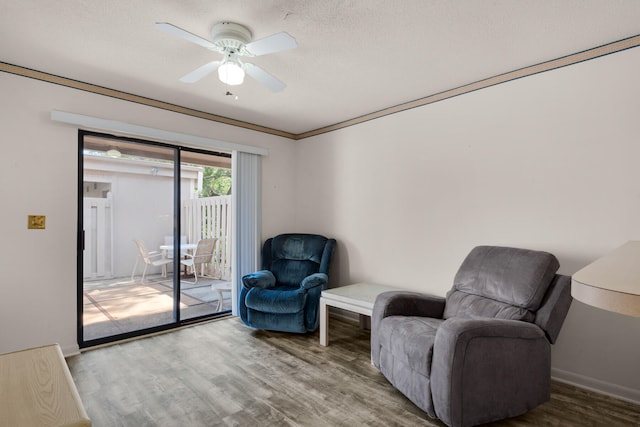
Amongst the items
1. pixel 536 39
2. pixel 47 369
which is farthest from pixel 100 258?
pixel 536 39

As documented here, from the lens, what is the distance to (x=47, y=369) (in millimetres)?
1217

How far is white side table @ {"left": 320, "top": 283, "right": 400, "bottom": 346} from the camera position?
288 cm

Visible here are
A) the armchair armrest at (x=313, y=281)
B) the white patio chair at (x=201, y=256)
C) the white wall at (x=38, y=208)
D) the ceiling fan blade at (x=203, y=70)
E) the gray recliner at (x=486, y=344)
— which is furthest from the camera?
the white patio chair at (x=201, y=256)

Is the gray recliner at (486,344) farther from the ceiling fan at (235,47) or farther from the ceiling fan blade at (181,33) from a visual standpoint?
the ceiling fan blade at (181,33)

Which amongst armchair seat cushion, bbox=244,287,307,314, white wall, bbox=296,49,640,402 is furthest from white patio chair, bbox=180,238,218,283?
white wall, bbox=296,49,640,402

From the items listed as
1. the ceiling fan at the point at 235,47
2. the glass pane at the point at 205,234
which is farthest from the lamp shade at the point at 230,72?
the glass pane at the point at 205,234

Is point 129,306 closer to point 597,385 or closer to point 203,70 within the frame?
point 203,70

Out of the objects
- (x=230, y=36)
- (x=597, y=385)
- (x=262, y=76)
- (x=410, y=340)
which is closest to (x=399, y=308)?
(x=410, y=340)

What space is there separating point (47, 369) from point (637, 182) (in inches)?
131

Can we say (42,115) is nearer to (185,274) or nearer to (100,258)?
(100,258)

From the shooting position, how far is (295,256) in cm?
400

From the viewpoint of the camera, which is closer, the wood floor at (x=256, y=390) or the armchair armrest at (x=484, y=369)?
the armchair armrest at (x=484, y=369)

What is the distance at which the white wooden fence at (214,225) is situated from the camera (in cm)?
401

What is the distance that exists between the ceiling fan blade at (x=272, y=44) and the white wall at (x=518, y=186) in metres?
1.40
